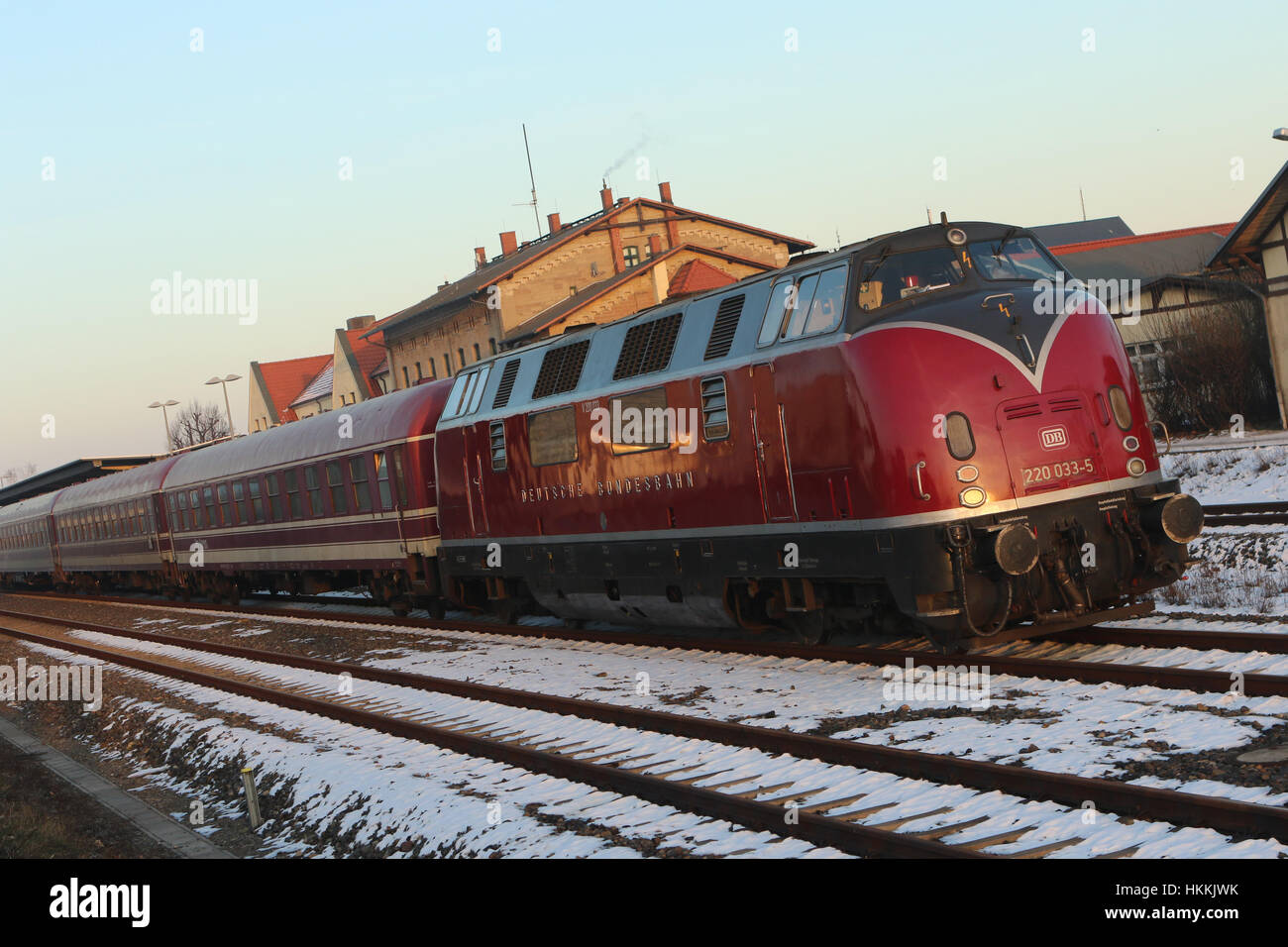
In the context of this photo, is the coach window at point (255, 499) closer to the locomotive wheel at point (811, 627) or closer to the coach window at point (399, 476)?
the coach window at point (399, 476)

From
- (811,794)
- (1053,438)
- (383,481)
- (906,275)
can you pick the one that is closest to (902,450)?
(1053,438)

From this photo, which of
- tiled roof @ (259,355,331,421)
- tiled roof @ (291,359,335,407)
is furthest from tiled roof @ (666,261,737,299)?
tiled roof @ (259,355,331,421)

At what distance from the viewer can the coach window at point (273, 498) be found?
25.8 metres

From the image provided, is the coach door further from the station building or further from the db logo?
the station building

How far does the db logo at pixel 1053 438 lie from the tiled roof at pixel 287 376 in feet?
261

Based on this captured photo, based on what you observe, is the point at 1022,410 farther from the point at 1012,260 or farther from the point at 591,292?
the point at 591,292

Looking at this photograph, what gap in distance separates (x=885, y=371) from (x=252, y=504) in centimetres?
2050

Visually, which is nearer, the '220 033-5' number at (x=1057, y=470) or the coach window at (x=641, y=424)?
the '220 033-5' number at (x=1057, y=470)

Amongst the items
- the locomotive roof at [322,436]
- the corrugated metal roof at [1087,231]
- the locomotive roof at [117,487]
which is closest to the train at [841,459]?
the locomotive roof at [322,436]

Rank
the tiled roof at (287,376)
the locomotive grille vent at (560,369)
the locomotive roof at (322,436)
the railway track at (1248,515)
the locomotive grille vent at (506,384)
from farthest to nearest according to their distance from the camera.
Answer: the tiled roof at (287,376), the locomotive roof at (322,436), the railway track at (1248,515), the locomotive grille vent at (506,384), the locomotive grille vent at (560,369)

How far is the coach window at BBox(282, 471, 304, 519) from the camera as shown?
24.8 meters

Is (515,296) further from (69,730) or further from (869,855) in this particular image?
(869,855)

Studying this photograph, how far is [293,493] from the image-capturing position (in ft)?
82.2
